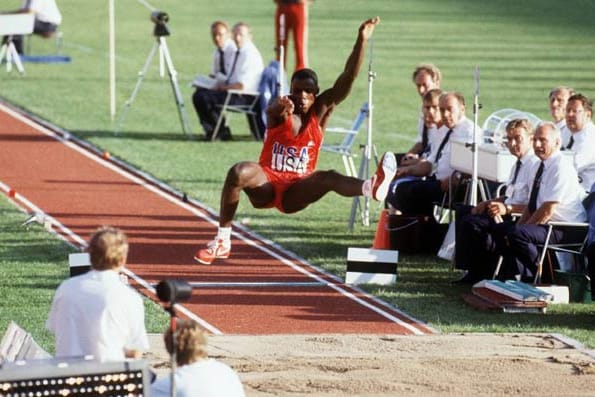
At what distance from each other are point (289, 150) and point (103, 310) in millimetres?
4477

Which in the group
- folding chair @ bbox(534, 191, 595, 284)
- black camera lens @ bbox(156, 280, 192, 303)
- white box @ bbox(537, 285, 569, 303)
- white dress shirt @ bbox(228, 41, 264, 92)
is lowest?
white box @ bbox(537, 285, 569, 303)

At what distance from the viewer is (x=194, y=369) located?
7.88 metres

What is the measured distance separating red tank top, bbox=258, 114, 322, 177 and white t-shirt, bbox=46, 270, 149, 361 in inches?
169

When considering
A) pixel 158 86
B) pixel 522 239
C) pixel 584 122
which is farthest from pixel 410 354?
pixel 158 86

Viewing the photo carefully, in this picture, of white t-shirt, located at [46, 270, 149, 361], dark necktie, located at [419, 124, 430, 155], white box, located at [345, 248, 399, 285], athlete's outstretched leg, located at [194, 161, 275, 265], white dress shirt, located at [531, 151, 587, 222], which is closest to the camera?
white t-shirt, located at [46, 270, 149, 361]

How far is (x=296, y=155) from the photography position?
12.6m

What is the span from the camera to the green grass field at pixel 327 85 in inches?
523

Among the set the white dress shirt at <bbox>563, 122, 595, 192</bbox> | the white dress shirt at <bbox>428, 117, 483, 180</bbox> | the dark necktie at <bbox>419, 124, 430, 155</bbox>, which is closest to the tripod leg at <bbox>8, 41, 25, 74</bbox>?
the dark necktie at <bbox>419, 124, 430, 155</bbox>

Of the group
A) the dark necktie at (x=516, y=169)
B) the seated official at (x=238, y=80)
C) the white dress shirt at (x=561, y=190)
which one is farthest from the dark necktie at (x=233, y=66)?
the white dress shirt at (x=561, y=190)

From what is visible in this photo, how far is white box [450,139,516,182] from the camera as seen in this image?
14227 millimetres

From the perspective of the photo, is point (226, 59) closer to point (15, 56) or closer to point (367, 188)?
point (15, 56)

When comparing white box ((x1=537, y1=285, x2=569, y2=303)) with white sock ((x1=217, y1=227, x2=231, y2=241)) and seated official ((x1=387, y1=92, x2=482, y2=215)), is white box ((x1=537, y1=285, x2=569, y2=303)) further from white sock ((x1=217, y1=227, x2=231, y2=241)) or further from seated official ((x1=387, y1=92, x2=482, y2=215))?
white sock ((x1=217, y1=227, x2=231, y2=241))

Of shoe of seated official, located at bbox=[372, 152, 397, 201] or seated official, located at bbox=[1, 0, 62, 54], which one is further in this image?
seated official, located at bbox=[1, 0, 62, 54]

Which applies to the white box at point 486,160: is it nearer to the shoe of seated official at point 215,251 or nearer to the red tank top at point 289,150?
the red tank top at point 289,150
